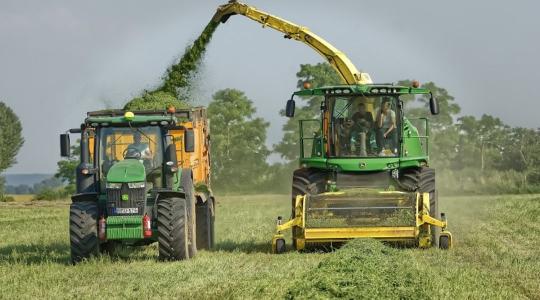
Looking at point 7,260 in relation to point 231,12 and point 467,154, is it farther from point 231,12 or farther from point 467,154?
point 467,154

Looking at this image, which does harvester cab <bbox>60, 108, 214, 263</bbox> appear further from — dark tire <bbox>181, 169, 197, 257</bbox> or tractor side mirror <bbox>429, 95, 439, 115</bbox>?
tractor side mirror <bbox>429, 95, 439, 115</bbox>

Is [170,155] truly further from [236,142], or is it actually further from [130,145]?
[236,142]

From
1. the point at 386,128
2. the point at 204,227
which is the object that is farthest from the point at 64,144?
the point at 386,128

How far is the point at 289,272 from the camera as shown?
11281 mm

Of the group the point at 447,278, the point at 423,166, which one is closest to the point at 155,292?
the point at 447,278

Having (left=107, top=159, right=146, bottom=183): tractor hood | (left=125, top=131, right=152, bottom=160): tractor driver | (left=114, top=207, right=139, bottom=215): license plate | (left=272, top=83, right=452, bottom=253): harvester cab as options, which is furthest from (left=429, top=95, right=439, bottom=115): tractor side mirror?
(left=114, top=207, right=139, bottom=215): license plate

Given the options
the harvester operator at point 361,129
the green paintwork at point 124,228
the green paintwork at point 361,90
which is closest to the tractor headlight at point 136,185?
the green paintwork at point 124,228

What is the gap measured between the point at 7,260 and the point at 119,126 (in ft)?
8.86

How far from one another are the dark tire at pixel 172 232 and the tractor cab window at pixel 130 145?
982mm

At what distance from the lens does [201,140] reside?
17859mm

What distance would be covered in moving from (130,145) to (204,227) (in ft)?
8.15

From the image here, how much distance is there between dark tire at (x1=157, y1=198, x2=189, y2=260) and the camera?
1343 centimetres

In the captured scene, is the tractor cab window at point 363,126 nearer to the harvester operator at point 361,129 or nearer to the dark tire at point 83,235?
the harvester operator at point 361,129

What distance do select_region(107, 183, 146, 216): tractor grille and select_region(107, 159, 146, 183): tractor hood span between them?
0.13m
